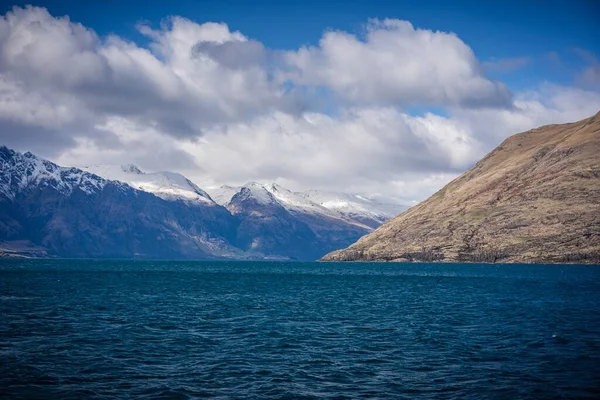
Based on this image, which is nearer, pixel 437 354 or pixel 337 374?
pixel 337 374

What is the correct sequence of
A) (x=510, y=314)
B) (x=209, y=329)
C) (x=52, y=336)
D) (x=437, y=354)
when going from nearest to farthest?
(x=437, y=354)
(x=52, y=336)
(x=209, y=329)
(x=510, y=314)

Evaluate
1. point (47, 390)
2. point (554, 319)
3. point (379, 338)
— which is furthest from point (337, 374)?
→ point (554, 319)

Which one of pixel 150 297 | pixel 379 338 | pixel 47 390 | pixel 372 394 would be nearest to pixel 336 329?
pixel 379 338

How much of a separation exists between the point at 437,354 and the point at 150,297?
72.2 m

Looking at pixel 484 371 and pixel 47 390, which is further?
pixel 484 371

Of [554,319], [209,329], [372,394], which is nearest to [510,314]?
[554,319]

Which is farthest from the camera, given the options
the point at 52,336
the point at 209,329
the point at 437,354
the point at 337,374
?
the point at 209,329

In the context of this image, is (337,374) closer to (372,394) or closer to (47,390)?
(372,394)

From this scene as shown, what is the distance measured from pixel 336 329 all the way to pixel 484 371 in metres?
24.4

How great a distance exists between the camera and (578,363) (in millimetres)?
45656

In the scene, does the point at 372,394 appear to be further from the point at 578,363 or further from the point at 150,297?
the point at 150,297

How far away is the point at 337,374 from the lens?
42844mm

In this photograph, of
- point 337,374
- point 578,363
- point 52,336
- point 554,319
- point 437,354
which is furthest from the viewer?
point 554,319

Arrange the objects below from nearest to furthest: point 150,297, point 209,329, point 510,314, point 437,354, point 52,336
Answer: point 437,354 → point 52,336 → point 209,329 → point 510,314 → point 150,297
